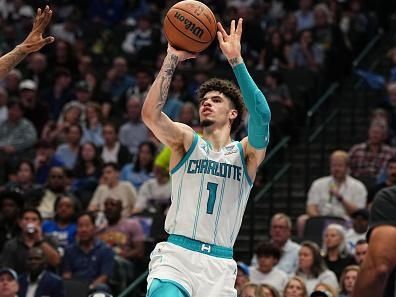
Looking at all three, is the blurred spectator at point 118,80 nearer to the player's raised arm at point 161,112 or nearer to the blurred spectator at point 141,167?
the blurred spectator at point 141,167

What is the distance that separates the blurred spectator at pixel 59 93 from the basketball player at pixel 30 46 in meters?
10.9

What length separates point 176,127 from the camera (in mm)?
8484

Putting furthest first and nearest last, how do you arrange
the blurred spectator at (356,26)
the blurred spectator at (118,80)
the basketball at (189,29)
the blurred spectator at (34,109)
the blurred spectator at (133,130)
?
the blurred spectator at (118,80) < the blurred spectator at (356,26) < the blurred spectator at (34,109) < the blurred spectator at (133,130) < the basketball at (189,29)

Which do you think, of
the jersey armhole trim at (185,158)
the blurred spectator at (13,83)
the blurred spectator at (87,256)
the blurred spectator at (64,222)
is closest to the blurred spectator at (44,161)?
the blurred spectator at (64,222)

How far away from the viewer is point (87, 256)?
13883 mm

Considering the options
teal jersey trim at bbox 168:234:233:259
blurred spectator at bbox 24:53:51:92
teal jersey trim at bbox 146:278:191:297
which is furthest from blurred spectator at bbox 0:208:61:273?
blurred spectator at bbox 24:53:51:92

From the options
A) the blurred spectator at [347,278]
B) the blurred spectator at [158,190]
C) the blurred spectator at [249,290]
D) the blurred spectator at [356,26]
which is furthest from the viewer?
the blurred spectator at [356,26]

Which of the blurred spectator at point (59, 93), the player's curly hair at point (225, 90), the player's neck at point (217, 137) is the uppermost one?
the blurred spectator at point (59, 93)

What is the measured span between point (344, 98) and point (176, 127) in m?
11.2

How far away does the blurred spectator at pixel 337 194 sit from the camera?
1466 centimetres

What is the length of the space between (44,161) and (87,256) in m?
4.01

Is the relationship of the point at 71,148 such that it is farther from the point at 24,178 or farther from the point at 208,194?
the point at 208,194

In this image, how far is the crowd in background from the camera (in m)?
13.7

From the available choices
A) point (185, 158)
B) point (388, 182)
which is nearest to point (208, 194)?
point (185, 158)
